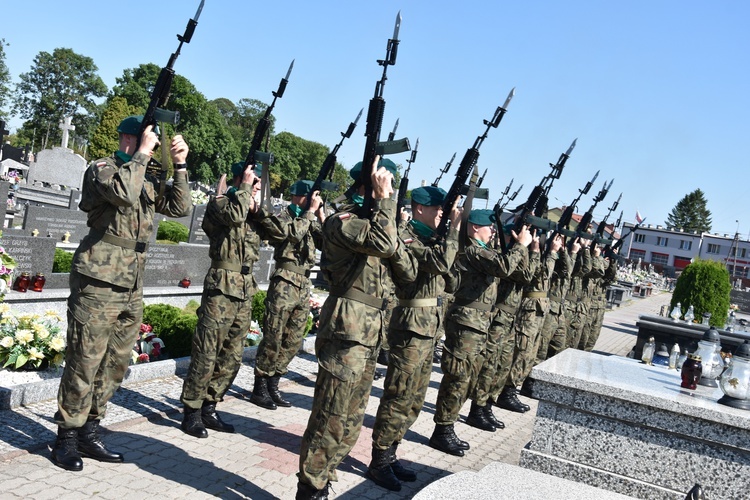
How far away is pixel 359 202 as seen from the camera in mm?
5293

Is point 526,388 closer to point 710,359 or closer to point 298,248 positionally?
point 298,248

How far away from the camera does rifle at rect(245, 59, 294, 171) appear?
21.6ft

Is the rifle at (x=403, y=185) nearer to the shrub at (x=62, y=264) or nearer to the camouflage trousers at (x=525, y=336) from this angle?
the camouflage trousers at (x=525, y=336)

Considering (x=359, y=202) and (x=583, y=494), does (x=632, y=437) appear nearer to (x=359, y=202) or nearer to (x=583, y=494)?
(x=583, y=494)

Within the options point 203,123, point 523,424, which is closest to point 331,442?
point 523,424

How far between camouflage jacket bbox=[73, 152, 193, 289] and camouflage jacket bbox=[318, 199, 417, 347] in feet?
4.68

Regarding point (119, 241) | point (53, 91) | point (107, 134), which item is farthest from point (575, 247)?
point (53, 91)

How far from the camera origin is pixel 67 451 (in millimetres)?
4988

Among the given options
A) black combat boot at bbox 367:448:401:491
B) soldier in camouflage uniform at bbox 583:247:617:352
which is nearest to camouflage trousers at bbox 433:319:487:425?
black combat boot at bbox 367:448:401:491

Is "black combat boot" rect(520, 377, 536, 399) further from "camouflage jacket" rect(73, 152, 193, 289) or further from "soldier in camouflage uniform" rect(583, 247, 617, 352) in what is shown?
"camouflage jacket" rect(73, 152, 193, 289)

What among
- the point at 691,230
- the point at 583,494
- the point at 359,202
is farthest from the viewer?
the point at 691,230

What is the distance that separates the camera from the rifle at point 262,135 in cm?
659

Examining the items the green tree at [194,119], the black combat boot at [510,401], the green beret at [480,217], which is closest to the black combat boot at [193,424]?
the green beret at [480,217]

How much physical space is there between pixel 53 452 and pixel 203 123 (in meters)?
58.8
